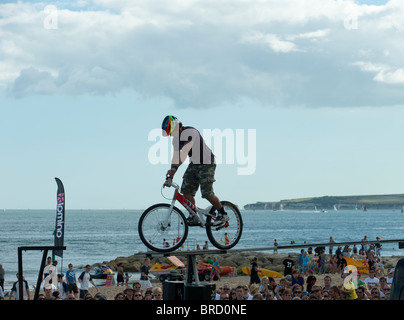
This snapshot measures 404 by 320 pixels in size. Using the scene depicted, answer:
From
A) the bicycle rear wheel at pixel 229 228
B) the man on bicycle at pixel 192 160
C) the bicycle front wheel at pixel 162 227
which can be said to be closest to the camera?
the man on bicycle at pixel 192 160

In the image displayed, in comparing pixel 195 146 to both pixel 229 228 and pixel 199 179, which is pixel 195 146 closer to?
pixel 199 179

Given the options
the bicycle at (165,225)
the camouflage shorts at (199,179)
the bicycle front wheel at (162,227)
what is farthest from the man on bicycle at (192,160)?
the bicycle front wheel at (162,227)

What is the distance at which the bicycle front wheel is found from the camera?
755cm

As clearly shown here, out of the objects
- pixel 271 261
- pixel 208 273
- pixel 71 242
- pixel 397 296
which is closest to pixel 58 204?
pixel 208 273

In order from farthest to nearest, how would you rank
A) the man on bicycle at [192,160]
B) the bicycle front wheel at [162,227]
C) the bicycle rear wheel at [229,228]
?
the bicycle rear wheel at [229,228]
the bicycle front wheel at [162,227]
the man on bicycle at [192,160]

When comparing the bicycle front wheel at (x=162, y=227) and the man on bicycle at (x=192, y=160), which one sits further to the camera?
the bicycle front wheel at (x=162, y=227)

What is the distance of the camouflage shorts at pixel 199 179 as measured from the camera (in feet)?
25.0

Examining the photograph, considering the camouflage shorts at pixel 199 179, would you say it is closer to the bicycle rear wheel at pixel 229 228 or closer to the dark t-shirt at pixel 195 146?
the dark t-shirt at pixel 195 146

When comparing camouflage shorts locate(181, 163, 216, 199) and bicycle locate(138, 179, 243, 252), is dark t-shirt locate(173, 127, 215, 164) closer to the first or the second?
camouflage shorts locate(181, 163, 216, 199)

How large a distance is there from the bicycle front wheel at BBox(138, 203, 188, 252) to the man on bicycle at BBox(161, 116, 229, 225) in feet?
1.05

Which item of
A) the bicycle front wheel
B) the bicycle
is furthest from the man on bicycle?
the bicycle front wheel

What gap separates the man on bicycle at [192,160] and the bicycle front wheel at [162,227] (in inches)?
12.5
